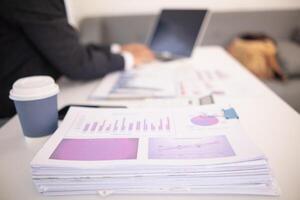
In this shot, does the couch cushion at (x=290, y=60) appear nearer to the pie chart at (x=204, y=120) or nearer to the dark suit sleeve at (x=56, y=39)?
the dark suit sleeve at (x=56, y=39)

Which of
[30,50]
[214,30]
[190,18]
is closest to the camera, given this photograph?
[30,50]

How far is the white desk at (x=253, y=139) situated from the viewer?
0.46m

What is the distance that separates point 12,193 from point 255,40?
195cm

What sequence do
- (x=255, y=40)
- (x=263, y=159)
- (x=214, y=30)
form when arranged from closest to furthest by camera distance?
(x=263, y=159) → (x=255, y=40) → (x=214, y=30)

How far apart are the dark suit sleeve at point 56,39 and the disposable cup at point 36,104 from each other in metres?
0.24

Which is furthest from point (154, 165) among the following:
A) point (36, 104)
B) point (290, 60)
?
point (290, 60)

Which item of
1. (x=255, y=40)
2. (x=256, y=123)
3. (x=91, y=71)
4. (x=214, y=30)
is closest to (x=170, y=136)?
(x=256, y=123)

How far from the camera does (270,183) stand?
445 mm

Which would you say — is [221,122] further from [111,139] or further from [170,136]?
[111,139]

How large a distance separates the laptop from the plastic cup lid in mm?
742

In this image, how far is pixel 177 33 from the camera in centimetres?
126

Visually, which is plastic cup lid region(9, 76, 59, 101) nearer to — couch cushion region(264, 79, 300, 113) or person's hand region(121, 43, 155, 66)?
person's hand region(121, 43, 155, 66)

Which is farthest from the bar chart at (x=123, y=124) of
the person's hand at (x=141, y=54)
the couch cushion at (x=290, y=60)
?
the couch cushion at (x=290, y=60)

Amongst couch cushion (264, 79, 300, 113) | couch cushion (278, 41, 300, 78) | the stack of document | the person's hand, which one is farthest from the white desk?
couch cushion (278, 41, 300, 78)
